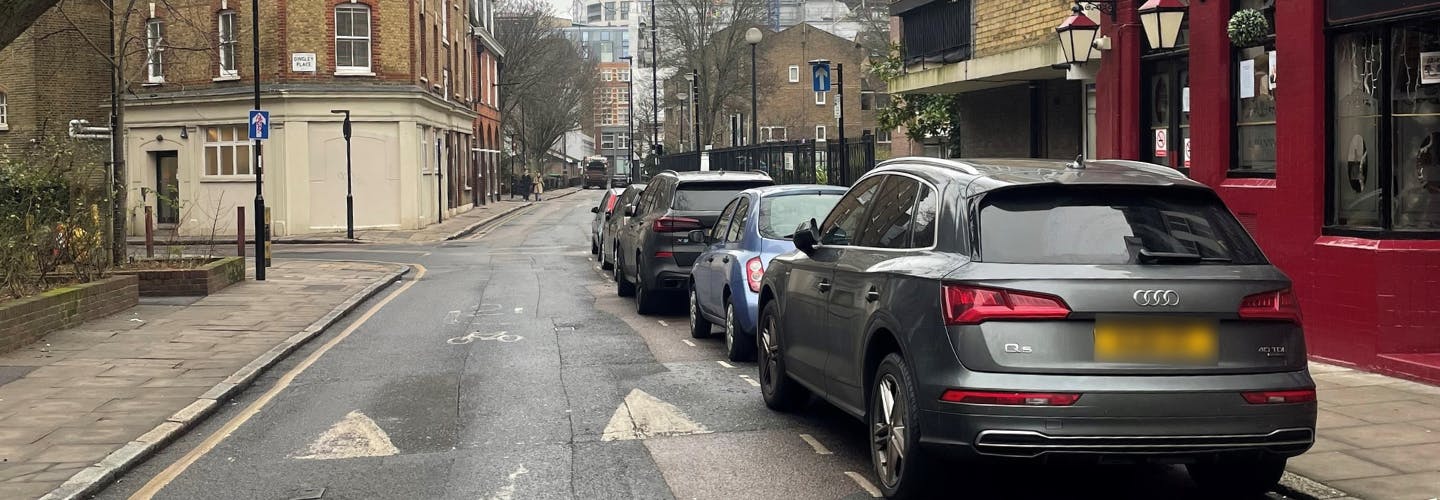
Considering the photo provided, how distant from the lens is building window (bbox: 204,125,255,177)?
Answer: 38.0m

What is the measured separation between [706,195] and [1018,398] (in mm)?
9969

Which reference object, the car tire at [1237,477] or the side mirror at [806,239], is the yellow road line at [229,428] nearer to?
the side mirror at [806,239]

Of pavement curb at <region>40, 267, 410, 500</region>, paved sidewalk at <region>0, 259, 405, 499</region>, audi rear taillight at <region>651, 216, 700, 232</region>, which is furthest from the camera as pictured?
audi rear taillight at <region>651, 216, 700, 232</region>

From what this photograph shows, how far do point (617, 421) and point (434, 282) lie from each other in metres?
13.3

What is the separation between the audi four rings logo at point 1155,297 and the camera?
550cm

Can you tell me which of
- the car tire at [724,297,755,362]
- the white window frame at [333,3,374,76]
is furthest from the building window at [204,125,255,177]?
the car tire at [724,297,755,362]

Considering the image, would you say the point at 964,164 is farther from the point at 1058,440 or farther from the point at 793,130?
the point at 793,130

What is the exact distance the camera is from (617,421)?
8.57 metres

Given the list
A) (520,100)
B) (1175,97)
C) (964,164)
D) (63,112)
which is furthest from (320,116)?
(520,100)

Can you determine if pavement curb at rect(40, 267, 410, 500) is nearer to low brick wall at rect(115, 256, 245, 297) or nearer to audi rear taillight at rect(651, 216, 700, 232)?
audi rear taillight at rect(651, 216, 700, 232)

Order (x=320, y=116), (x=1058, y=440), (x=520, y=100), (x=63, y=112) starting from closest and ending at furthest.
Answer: (x=1058, y=440), (x=320, y=116), (x=63, y=112), (x=520, y=100)

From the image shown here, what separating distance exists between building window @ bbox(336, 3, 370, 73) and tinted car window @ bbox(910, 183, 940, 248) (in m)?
33.7

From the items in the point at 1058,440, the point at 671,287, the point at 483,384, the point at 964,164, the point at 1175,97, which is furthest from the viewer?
the point at 671,287

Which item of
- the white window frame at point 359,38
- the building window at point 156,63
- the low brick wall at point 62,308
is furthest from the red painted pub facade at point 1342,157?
the building window at point 156,63
